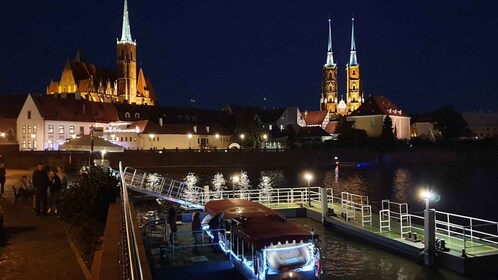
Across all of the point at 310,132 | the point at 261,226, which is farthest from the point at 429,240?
the point at 310,132

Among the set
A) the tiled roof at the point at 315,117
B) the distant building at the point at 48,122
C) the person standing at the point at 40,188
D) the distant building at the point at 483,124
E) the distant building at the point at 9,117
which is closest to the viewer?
the person standing at the point at 40,188

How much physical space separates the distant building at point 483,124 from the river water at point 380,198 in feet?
280

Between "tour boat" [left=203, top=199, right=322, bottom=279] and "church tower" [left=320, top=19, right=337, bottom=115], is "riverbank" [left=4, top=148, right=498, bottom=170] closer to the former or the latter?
"tour boat" [left=203, top=199, right=322, bottom=279]

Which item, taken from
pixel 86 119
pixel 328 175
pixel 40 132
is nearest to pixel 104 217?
pixel 328 175

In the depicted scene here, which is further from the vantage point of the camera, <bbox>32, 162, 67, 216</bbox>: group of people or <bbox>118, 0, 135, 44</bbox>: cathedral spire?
<bbox>118, 0, 135, 44</bbox>: cathedral spire

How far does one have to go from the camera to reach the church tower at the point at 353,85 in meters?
187

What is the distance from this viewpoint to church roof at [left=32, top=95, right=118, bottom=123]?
3418 inches

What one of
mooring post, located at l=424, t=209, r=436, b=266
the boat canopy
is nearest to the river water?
mooring post, located at l=424, t=209, r=436, b=266

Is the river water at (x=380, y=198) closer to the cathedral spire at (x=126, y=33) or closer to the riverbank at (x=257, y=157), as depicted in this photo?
the riverbank at (x=257, y=157)

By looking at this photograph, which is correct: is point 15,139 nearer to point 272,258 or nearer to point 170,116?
point 170,116

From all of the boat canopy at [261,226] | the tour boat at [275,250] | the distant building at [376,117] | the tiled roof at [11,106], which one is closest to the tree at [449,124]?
the distant building at [376,117]

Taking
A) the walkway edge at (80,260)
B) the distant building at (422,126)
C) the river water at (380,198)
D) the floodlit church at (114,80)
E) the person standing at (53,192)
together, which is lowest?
the river water at (380,198)

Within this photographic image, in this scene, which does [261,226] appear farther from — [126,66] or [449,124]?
[449,124]

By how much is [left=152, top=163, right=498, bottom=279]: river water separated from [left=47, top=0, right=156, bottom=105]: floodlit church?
61.7 metres
